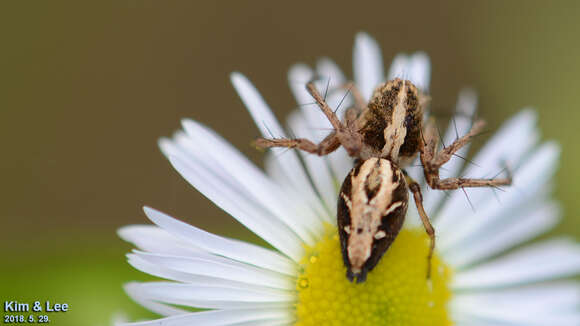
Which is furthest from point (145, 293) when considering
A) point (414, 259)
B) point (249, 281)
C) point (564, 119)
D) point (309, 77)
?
point (564, 119)

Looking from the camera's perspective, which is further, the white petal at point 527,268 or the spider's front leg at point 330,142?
the white petal at point 527,268

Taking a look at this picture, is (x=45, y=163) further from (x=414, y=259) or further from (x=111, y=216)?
(x=414, y=259)

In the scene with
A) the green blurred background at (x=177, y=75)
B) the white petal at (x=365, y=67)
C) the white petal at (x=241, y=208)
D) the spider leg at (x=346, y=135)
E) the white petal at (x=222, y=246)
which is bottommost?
the white petal at (x=222, y=246)

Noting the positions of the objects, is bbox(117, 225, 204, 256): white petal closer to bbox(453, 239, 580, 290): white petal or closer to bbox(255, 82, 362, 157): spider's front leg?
bbox(255, 82, 362, 157): spider's front leg

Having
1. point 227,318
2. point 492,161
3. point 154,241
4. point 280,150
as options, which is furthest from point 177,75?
point 227,318

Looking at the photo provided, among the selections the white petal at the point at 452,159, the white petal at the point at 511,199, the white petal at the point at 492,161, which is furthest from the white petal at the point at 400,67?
the white petal at the point at 511,199

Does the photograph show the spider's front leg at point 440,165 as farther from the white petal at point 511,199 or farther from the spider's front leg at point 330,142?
the white petal at point 511,199

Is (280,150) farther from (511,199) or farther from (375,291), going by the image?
(511,199)
